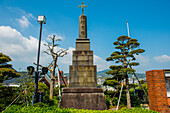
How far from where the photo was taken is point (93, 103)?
8.24 m

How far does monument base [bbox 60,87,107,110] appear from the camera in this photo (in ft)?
26.8

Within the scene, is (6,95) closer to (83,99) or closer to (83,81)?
(83,81)

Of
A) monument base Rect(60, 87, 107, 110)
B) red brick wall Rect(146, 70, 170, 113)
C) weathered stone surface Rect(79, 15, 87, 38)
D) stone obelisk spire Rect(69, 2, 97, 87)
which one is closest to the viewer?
red brick wall Rect(146, 70, 170, 113)

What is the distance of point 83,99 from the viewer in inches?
331

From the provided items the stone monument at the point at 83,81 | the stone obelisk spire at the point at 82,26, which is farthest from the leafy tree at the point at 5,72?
the stone obelisk spire at the point at 82,26

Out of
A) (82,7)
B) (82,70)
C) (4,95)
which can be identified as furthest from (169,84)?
(4,95)

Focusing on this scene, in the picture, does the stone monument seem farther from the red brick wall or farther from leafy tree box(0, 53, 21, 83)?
leafy tree box(0, 53, 21, 83)

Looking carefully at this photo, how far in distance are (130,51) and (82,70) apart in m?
7.33

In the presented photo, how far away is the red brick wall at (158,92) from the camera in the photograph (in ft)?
23.6

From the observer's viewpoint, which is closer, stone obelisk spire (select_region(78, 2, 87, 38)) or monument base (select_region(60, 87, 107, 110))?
monument base (select_region(60, 87, 107, 110))

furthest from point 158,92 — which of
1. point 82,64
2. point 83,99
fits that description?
point 82,64

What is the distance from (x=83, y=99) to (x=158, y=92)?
4969 millimetres

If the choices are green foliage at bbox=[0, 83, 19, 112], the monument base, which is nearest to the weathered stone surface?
the monument base

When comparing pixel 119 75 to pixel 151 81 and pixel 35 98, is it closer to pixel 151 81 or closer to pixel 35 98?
pixel 151 81
